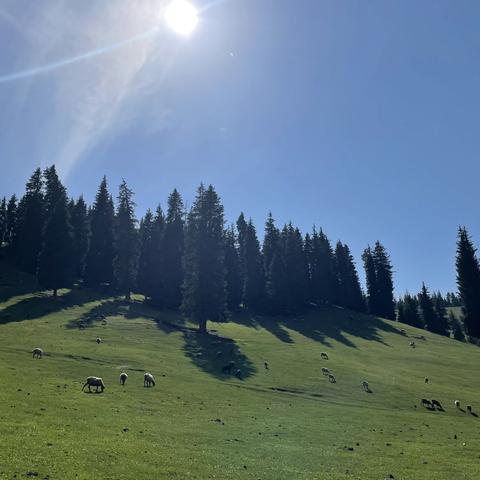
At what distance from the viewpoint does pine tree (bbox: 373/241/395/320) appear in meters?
135

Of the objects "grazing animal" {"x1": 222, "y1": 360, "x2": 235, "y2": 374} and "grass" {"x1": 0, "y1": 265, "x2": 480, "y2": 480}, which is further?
"grazing animal" {"x1": 222, "y1": 360, "x2": 235, "y2": 374}

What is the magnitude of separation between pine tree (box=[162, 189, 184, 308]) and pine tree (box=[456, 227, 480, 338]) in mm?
58324

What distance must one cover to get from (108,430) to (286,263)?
9761 cm

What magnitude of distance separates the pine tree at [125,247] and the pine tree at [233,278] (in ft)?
80.5

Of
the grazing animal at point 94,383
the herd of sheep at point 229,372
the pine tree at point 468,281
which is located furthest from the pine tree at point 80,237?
the pine tree at point 468,281

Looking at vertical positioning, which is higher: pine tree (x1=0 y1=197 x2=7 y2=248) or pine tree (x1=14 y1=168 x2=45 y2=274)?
pine tree (x1=0 y1=197 x2=7 y2=248)

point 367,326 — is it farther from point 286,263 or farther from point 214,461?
point 214,461

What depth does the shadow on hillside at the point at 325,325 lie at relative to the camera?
88250 millimetres

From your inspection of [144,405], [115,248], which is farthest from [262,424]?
[115,248]

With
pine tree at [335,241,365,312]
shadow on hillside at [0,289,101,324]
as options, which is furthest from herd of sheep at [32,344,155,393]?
pine tree at [335,241,365,312]

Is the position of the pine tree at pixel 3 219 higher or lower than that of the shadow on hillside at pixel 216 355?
higher

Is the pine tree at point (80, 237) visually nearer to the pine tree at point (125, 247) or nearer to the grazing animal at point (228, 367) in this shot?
the pine tree at point (125, 247)

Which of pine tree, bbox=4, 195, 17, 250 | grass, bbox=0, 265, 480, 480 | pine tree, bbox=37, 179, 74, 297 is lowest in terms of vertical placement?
grass, bbox=0, 265, 480, 480

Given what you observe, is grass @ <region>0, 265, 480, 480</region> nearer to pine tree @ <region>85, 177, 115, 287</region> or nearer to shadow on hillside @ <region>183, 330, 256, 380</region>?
shadow on hillside @ <region>183, 330, 256, 380</region>
